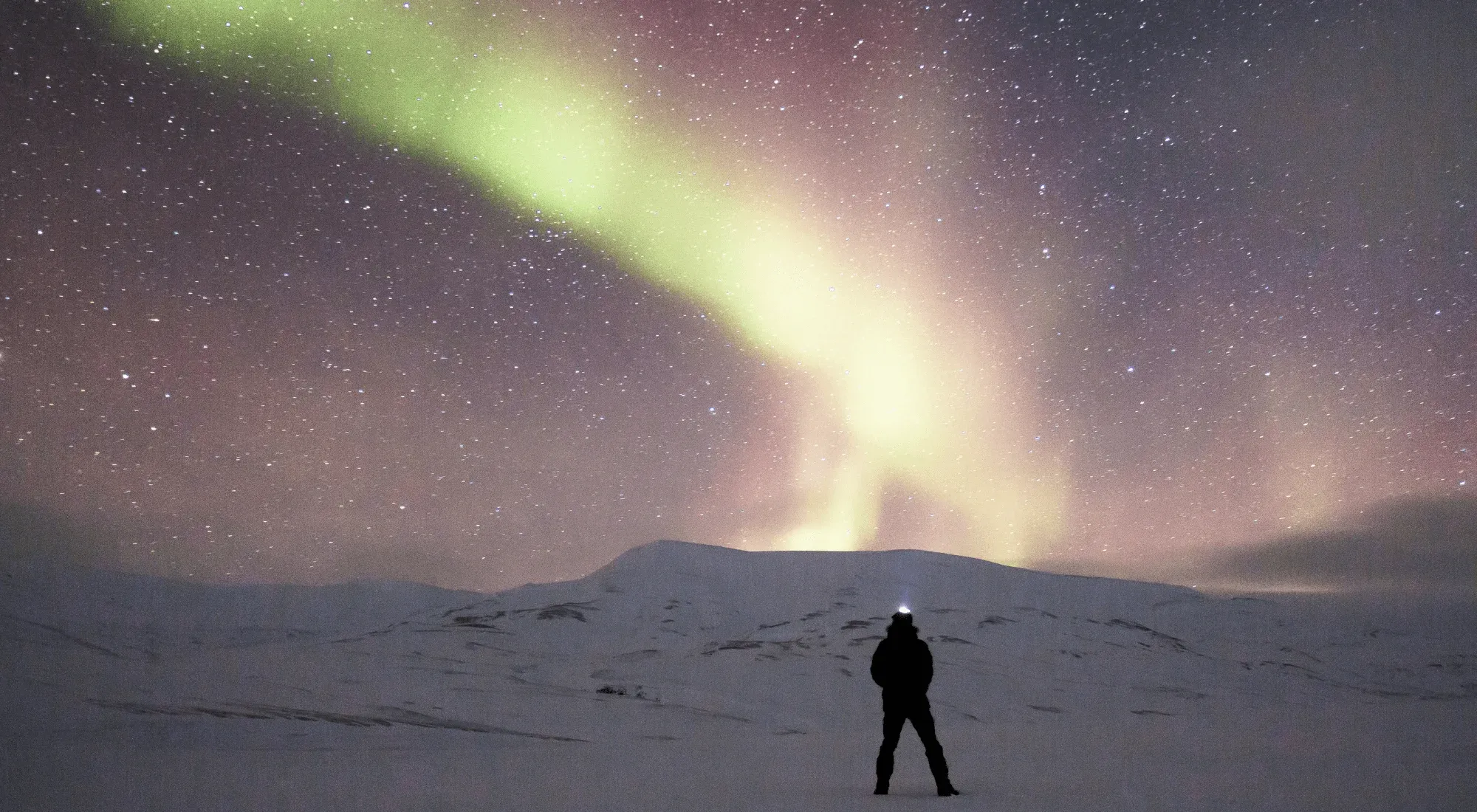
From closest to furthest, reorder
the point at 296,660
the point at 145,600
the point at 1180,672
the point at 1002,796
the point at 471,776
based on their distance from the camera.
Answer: the point at 1002,796, the point at 471,776, the point at 296,660, the point at 1180,672, the point at 145,600

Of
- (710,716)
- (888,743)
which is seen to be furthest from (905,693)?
(710,716)

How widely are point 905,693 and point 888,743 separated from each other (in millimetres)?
432

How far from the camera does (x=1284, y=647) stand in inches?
2287

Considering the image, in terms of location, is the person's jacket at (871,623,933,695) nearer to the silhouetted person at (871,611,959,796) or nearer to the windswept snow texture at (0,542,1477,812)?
the silhouetted person at (871,611,959,796)

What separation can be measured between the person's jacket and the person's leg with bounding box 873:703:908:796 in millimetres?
154

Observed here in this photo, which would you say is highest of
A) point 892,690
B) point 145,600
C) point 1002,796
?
point 892,690

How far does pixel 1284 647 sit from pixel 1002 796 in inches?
2497

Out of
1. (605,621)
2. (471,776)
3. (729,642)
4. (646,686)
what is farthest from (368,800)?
(605,621)

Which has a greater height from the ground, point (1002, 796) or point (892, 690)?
point (892, 690)

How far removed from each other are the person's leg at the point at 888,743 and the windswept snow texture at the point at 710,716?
297 millimetres

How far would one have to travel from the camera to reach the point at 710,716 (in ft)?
72.5

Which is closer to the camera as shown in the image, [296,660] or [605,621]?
[296,660]

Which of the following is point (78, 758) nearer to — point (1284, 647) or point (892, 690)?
point (892, 690)

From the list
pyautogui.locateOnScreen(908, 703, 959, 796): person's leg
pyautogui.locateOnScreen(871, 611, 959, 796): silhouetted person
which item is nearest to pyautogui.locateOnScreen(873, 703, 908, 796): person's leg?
pyautogui.locateOnScreen(871, 611, 959, 796): silhouetted person
